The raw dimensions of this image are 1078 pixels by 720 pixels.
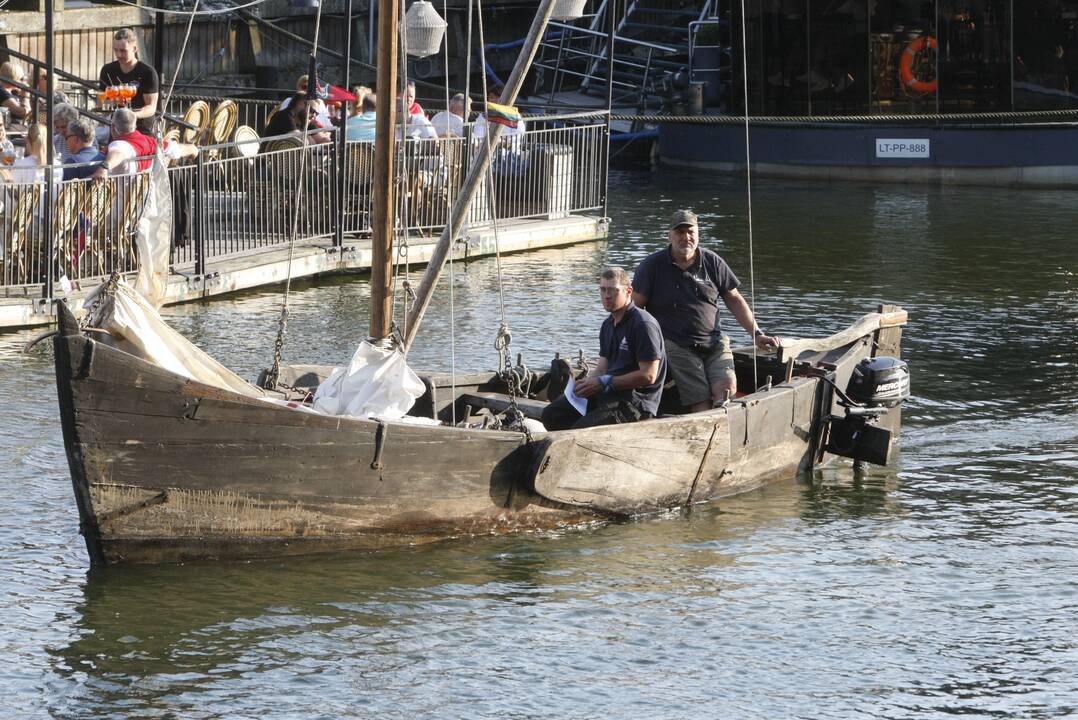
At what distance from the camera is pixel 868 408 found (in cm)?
1171

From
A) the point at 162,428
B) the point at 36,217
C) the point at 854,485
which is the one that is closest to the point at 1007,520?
the point at 854,485

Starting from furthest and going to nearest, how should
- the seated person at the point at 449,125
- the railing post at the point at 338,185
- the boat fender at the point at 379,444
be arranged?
the seated person at the point at 449,125, the railing post at the point at 338,185, the boat fender at the point at 379,444

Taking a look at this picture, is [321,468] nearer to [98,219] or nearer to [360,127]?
[98,219]

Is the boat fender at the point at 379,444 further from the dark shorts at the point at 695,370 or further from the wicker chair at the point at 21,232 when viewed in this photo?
the wicker chair at the point at 21,232

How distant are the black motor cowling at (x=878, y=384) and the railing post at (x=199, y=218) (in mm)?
7576

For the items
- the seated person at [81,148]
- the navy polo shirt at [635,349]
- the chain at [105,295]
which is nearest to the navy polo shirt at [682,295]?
the navy polo shirt at [635,349]

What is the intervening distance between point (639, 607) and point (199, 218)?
944cm

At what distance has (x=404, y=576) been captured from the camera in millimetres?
9492

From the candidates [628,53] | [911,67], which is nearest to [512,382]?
[911,67]

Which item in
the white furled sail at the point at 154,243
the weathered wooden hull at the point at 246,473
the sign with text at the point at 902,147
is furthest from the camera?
the sign with text at the point at 902,147

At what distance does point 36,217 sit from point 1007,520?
29.7 ft

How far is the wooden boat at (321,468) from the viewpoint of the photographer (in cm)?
882

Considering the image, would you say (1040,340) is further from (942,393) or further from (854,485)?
(854,485)

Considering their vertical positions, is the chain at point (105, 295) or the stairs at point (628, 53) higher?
the stairs at point (628, 53)
